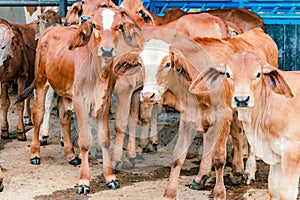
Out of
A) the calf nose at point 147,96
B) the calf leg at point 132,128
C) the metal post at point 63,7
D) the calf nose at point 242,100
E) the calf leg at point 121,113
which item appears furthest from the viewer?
the metal post at point 63,7

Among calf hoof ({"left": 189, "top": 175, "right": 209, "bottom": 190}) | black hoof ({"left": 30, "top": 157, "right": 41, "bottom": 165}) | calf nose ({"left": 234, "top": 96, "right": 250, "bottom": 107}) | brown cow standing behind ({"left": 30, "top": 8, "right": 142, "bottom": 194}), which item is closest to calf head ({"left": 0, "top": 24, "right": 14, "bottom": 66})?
brown cow standing behind ({"left": 30, "top": 8, "right": 142, "bottom": 194})

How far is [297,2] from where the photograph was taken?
10.6 m

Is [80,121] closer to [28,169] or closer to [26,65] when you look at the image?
[28,169]

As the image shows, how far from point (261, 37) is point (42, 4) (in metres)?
3.59

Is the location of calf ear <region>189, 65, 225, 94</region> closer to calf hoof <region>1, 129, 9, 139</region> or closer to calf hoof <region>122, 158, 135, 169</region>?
calf hoof <region>122, 158, 135, 169</region>

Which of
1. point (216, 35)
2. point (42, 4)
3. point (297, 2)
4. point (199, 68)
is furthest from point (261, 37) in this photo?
point (42, 4)

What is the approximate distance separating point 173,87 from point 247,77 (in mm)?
1158

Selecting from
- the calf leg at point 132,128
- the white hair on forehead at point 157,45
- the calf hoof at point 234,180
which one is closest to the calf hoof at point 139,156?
the calf leg at point 132,128

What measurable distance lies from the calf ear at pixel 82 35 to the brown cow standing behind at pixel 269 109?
1.76m

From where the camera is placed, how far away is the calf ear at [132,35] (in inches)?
292

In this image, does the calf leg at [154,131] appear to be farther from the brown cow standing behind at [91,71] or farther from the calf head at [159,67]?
the calf head at [159,67]

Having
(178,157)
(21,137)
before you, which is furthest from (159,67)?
(21,137)

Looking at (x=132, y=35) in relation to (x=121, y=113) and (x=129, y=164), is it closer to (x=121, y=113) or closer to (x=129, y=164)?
(x=121, y=113)

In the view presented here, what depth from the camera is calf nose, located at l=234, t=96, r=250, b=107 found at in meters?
5.63
